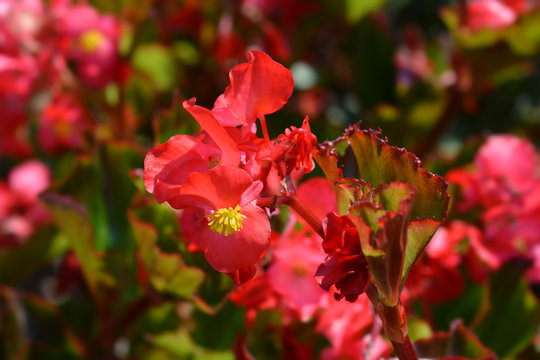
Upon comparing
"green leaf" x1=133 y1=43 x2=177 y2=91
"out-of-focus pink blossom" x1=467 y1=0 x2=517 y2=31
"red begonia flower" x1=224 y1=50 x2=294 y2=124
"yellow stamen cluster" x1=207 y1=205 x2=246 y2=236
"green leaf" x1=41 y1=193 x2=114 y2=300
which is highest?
"green leaf" x1=133 y1=43 x2=177 y2=91

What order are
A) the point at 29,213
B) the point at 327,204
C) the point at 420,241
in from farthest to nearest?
the point at 29,213 < the point at 327,204 < the point at 420,241

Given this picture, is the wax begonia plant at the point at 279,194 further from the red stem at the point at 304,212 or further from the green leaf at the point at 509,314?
the green leaf at the point at 509,314

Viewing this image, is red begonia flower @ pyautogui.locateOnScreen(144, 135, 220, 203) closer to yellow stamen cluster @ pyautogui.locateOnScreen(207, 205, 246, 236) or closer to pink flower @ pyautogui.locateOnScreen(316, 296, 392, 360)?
yellow stamen cluster @ pyautogui.locateOnScreen(207, 205, 246, 236)

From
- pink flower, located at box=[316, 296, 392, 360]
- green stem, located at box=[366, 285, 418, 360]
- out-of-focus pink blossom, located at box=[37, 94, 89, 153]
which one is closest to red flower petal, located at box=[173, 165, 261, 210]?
green stem, located at box=[366, 285, 418, 360]

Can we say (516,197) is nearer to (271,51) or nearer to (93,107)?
(271,51)

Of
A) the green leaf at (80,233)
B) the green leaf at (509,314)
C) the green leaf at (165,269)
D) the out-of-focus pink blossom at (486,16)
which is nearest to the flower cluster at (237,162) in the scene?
the green leaf at (165,269)

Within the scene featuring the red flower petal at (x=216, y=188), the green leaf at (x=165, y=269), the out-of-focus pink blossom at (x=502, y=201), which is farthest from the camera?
the out-of-focus pink blossom at (x=502, y=201)

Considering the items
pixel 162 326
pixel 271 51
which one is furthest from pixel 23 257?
pixel 271 51
